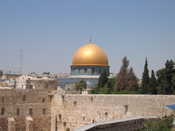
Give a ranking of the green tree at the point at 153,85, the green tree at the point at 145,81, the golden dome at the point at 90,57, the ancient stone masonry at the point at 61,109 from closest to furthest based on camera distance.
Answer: the ancient stone masonry at the point at 61,109 → the green tree at the point at 153,85 → the green tree at the point at 145,81 → the golden dome at the point at 90,57

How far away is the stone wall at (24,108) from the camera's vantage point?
1991cm

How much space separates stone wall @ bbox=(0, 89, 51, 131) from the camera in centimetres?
1991

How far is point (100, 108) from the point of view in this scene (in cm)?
1922

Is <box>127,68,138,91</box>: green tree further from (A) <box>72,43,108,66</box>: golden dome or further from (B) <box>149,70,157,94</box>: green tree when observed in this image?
(A) <box>72,43,108,66</box>: golden dome

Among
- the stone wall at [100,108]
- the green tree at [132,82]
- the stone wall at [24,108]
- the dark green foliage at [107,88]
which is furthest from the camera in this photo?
the green tree at [132,82]

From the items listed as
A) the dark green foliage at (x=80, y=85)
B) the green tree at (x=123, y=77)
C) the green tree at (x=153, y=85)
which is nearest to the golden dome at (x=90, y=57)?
the dark green foliage at (x=80, y=85)

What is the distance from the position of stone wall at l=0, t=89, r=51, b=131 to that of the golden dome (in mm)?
A: 15913

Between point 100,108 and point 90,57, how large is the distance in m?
18.2

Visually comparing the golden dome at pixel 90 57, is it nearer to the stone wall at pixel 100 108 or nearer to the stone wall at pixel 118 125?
the stone wall at pixel 100 108

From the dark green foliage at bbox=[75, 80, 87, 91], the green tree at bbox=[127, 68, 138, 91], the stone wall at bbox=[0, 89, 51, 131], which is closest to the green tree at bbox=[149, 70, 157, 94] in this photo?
the green tree at bbox=[127, 68, 138, 91]

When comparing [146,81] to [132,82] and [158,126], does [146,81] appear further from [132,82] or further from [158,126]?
[158,126]

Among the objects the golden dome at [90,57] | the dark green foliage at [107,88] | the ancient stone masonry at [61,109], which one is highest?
the golden dome at [90,57]

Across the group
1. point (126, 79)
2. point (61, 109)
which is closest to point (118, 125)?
point (61, 109)

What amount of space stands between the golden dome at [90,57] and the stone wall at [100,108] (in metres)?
15.9
